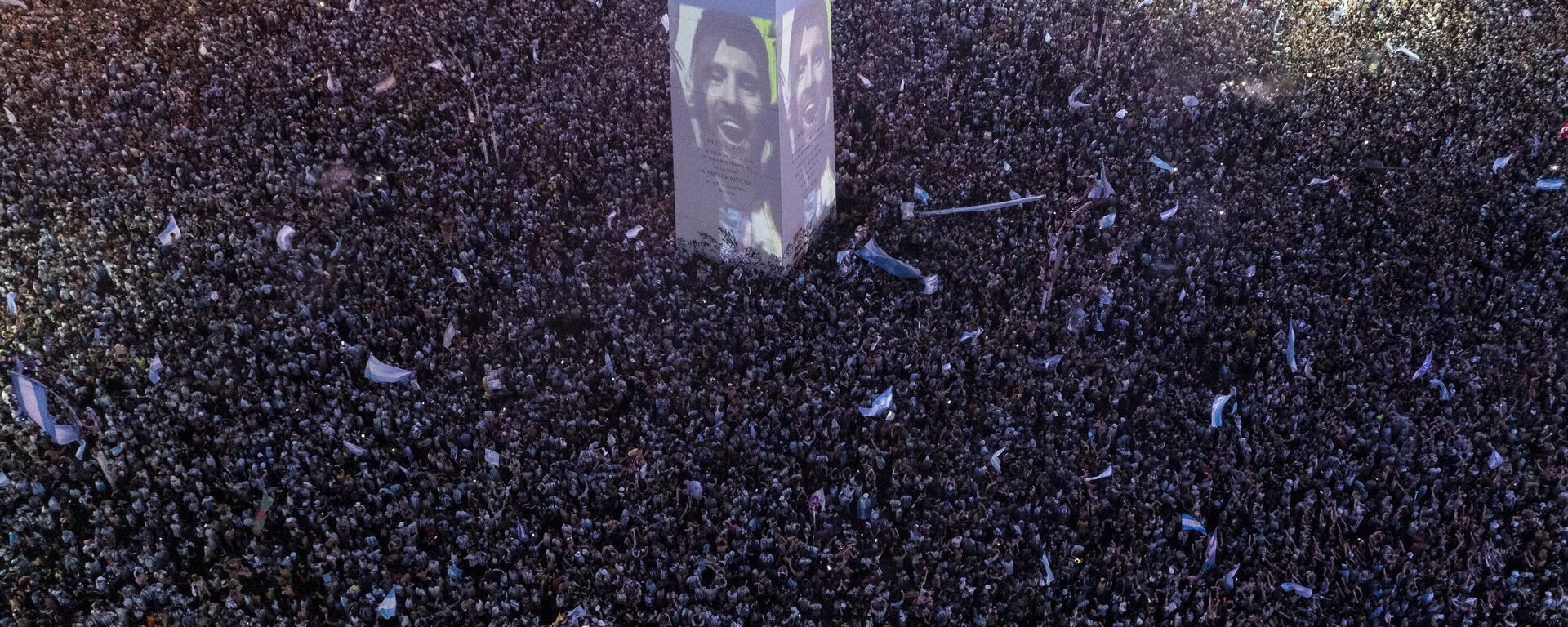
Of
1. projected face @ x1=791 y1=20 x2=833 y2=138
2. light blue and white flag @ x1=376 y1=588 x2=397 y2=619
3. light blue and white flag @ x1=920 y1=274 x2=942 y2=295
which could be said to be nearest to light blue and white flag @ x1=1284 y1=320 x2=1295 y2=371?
light blue and white flag @ x1=920 y1=274 x2=942 y2=295

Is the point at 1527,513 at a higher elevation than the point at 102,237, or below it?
below

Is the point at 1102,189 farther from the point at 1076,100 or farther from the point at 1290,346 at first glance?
the point at 1290,346

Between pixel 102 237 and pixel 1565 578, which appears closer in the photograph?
pixel 1565 578

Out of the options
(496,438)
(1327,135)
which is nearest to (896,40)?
(1327,135)

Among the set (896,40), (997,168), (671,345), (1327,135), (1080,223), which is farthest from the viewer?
(896,40)

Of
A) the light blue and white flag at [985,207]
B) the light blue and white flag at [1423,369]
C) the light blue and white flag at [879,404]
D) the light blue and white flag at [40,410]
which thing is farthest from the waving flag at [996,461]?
the light blue and white flag at [40,410]

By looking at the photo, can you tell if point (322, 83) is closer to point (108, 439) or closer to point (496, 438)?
point (108, 439)

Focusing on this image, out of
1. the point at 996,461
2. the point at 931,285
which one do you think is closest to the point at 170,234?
the point at 931,285
